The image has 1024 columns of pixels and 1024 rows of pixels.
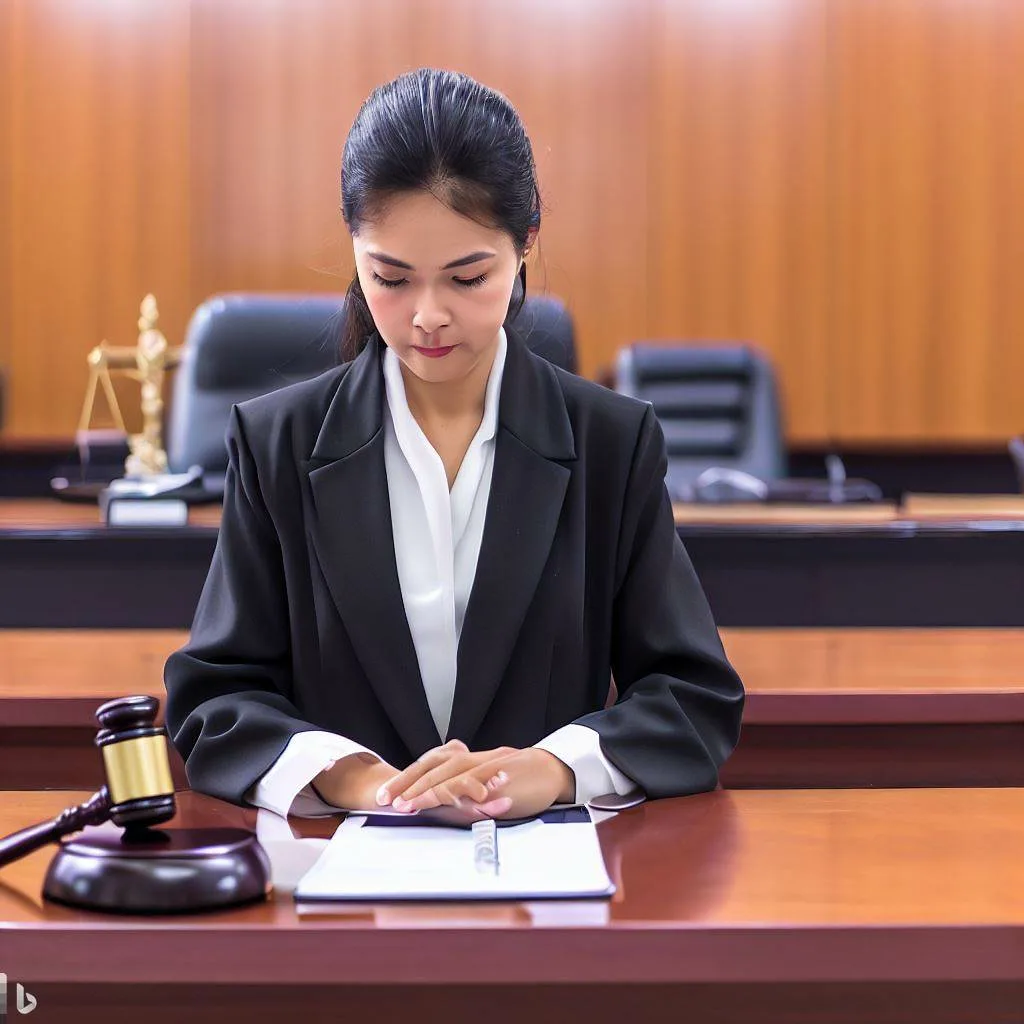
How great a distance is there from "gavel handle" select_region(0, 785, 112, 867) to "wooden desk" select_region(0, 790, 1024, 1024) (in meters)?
0.02

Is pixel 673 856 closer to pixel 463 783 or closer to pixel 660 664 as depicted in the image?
pixel 463 783

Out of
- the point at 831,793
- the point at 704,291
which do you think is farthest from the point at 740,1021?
the point at 704,291

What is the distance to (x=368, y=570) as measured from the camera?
1.25 metres

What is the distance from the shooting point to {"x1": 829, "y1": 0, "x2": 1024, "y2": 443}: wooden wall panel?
539 cm

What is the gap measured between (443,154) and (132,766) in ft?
1.95

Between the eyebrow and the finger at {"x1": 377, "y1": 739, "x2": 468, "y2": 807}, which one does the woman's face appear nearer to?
the eyebrow

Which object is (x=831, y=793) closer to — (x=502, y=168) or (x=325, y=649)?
(x=325, y=649)

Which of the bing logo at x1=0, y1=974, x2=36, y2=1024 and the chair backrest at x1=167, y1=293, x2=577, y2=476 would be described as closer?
the bing logo at x1=0, y1=974, x2=36, y2=1024

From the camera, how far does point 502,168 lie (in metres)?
1.24

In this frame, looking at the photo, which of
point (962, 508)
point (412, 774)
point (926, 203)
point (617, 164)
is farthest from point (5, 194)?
point (412, 774)

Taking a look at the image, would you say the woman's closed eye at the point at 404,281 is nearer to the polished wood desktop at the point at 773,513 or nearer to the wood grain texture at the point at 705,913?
the wood grain texture at the point at 705,913

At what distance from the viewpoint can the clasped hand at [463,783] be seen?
A: 105 centimetres

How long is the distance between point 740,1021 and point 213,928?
1.16 feet

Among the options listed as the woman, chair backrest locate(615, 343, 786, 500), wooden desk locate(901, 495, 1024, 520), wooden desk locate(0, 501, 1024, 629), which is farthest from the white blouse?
chair backrest locate(615, 343, 786, 500)
